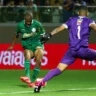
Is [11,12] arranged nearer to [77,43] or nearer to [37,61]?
[37,61]

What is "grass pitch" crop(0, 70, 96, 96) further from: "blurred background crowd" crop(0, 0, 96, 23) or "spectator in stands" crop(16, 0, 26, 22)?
"spectator in stands" crop(16, 0, 26, 22)

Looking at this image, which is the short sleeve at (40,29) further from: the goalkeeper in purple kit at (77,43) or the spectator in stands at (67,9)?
the spectator in stands at (67,9)

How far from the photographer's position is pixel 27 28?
13.9m

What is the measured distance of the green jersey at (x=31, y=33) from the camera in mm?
13914

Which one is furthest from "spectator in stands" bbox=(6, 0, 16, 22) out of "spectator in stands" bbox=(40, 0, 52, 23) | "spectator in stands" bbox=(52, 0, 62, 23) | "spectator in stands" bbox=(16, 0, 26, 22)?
"spectator in stands" bbox=(52, 0, 62, 23)

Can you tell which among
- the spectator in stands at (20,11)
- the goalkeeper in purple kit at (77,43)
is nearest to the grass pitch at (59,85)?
the goalkeeper in purple kit at (77,43)

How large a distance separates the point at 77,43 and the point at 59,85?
2.56 m

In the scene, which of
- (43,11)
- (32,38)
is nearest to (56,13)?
(43,11)

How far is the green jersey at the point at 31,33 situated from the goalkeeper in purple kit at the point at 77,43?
2.44m

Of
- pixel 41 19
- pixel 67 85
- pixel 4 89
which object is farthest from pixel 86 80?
pixel 41 19

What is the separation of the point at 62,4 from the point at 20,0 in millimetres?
1849

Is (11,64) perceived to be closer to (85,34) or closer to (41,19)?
(41,19)

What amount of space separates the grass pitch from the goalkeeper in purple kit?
524 millimetres

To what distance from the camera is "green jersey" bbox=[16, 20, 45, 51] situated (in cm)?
1391
